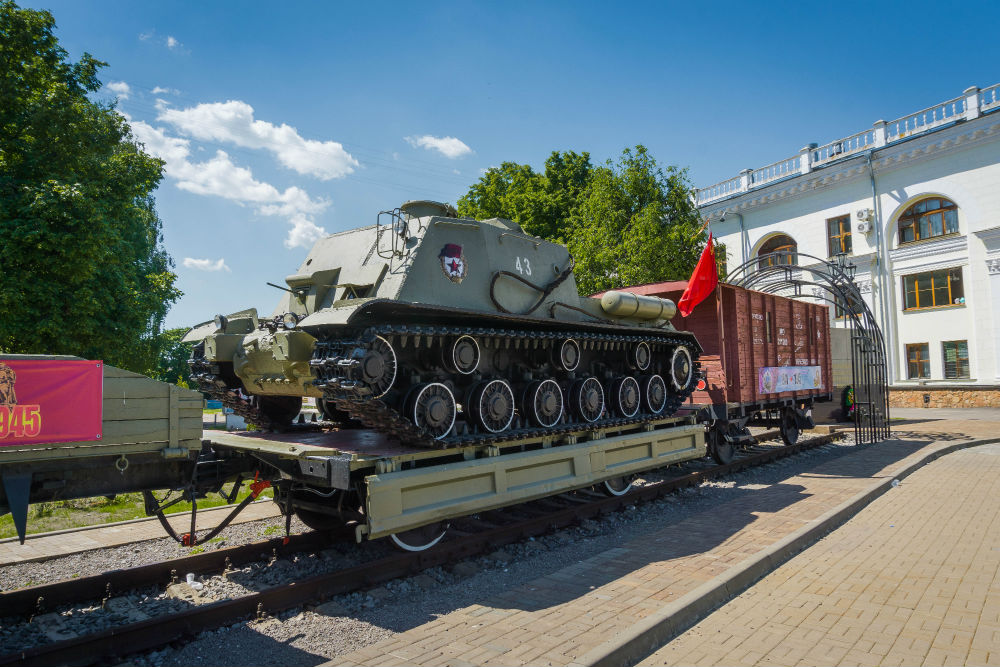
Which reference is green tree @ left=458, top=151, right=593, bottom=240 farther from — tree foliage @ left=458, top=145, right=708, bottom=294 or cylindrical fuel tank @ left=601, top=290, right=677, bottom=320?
cylindrical fuel tank @ left=601, top=290, right=677, bottom=320

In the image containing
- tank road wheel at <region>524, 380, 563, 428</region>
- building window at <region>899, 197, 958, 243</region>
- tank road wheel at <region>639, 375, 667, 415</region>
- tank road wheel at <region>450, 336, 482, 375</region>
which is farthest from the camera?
building window at <region>899, 197, 958, 243</region>

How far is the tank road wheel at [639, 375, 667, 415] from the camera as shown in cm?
1101

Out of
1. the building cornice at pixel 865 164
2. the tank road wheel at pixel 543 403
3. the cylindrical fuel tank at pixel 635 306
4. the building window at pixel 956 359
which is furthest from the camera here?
the building window at pixel 956 359

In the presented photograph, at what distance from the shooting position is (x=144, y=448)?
214 inches

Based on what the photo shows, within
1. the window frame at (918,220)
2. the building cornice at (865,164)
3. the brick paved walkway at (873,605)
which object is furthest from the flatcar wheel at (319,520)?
the window frame at (918,220)

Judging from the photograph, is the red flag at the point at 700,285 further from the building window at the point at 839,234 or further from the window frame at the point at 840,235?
the building window at the point at 839,234

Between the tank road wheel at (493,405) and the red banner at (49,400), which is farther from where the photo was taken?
the tank road wheel at (493,405)

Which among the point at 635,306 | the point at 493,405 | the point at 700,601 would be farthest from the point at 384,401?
the point at 635,306

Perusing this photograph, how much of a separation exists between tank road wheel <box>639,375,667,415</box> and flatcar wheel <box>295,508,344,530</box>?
5436mm

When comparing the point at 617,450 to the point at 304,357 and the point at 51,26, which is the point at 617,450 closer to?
the point at 304,357

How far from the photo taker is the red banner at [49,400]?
179 inches

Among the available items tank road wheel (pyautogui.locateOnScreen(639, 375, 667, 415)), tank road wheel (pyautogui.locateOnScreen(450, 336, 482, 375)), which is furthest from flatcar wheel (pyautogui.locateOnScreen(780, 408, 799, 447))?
tank road wheel (pyautogui.locateOnScreen(450, 336, 482, 375))

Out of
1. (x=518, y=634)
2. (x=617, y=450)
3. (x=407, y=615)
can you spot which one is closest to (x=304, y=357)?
(x=407, y=615)

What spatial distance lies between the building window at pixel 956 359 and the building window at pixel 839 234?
5.94m
